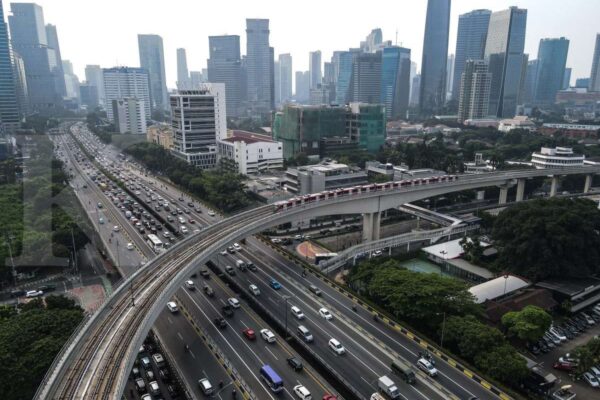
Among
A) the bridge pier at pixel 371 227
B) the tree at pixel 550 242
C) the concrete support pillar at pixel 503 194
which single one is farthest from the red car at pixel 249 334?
the concrete support pillar at pixel 503 194

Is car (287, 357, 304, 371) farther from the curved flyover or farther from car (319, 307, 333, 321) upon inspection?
the curved flyover

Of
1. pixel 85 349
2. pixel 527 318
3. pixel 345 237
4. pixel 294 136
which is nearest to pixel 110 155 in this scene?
pixel 294 136

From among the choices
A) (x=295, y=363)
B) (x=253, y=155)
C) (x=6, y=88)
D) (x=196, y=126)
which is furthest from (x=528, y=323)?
(x=6, y=88)

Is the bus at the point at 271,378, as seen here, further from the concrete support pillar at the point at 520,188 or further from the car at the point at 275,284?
the concrete support pillar at the point at 520,188

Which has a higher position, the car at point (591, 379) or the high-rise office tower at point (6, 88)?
the high-rise office tower at point (6, 88)

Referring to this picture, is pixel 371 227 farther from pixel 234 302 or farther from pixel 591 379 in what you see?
pixel 591 379

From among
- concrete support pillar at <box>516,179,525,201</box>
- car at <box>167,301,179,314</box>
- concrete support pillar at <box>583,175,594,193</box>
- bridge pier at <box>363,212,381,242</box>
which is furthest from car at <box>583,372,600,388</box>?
concrete support pillar at <box>583,175,594,193</box>
